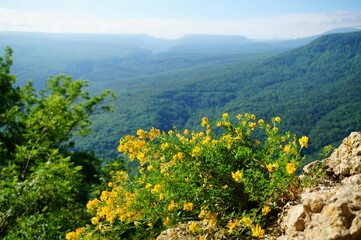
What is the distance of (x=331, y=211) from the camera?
1523 mm

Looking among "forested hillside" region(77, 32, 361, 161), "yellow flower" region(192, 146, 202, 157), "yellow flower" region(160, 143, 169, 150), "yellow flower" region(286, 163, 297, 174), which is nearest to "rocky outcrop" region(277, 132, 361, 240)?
"yellow flower" region(286, 163, 297, 174)

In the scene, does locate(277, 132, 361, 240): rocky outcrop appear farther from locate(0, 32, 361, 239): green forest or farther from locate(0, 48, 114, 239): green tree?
locate(0, 48, 114, 239): green tree

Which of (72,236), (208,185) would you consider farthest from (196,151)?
(72,236)

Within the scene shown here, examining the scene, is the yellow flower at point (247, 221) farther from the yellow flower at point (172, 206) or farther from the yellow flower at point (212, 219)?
the yellow flower at point (172, 206)

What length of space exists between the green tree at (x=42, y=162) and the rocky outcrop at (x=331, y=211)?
13.6ft

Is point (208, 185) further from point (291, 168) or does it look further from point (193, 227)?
point (291, 168)

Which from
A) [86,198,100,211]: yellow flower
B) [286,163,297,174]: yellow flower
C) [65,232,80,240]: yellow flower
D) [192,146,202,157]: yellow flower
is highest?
[286,163,297,174]: yellow flower

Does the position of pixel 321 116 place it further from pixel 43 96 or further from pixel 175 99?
pixel 43 96

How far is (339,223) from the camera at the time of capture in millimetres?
1449

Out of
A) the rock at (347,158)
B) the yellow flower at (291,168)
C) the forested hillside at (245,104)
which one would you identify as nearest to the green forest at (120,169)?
the yellow flower at (291,168)

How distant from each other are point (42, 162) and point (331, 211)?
8.99 m

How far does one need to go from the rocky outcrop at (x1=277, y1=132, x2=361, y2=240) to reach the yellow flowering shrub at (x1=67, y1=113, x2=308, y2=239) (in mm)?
229

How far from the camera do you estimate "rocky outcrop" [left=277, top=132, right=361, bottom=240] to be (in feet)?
4.73

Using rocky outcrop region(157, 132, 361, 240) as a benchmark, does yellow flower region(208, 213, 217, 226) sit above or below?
below
